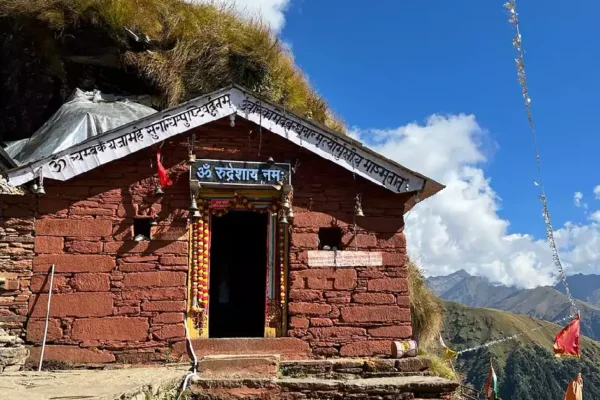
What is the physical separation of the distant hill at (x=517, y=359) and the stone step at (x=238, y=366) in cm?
8182

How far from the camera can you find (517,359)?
4577 inches

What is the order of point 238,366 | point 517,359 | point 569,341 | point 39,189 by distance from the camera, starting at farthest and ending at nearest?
point 517,359, point 569,341, point 39,189, point 238,366

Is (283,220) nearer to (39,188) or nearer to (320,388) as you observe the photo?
(320,388)

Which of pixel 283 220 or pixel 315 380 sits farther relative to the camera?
pixel 283 220

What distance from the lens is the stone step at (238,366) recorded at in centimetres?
833

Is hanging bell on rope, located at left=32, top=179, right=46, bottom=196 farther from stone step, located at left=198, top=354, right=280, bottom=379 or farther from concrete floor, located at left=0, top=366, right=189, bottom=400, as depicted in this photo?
stone step, located at left=198, top=354, right=280, bottom=379

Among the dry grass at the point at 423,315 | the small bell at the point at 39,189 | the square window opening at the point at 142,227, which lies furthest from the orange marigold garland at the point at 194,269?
the dry grass at the point at 423,315

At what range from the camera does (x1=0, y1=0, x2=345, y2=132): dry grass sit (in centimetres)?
1428

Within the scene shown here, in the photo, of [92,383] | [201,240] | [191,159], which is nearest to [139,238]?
[201,240]

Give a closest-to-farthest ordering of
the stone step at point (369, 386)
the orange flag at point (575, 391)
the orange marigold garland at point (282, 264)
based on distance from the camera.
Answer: the stone step at point (369, 386), the orange marigold garland at point (282, 264), the orange flag at point (575, 391)

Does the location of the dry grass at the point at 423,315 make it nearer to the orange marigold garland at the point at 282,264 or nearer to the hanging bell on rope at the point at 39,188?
the orange marigold garland at the point at 282,264

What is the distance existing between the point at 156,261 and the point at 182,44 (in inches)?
305

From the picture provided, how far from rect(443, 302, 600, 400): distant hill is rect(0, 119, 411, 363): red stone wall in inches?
3181

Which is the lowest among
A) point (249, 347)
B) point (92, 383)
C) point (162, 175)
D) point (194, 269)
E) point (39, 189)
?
point (92, 383)
